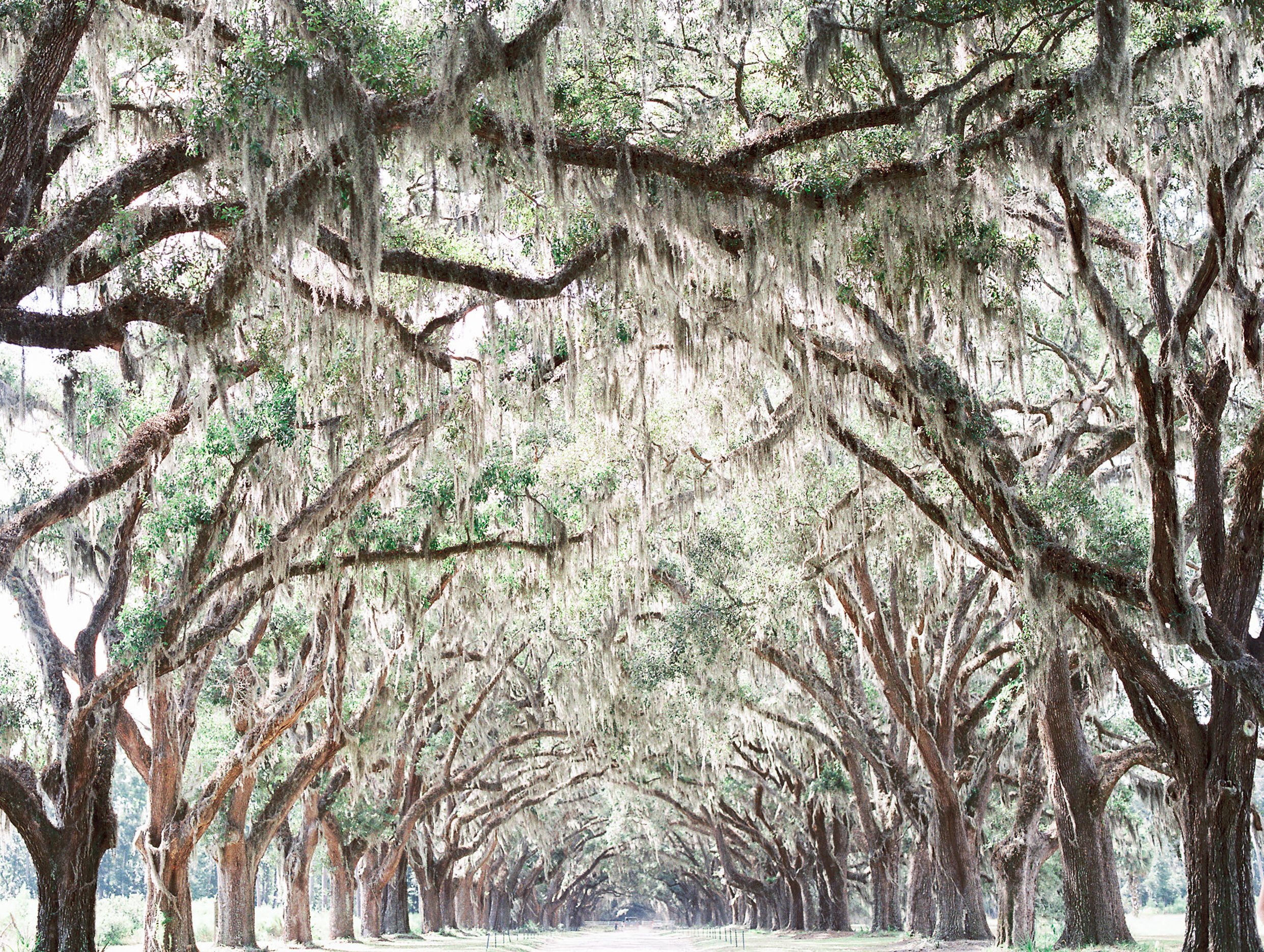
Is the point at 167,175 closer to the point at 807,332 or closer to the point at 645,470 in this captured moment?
the point at 807,332

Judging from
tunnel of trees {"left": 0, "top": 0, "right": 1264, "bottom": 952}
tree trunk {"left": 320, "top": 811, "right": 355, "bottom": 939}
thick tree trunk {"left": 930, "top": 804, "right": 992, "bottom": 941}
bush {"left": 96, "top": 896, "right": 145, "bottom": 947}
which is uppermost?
tunnel of trees {"left": 0, "top": 0, "right": 1264, "bottom": 952}

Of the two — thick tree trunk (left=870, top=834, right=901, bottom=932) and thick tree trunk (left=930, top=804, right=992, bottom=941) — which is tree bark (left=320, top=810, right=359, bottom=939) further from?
thick tree trunk (left=930, top=804, right=992, bottom=941)

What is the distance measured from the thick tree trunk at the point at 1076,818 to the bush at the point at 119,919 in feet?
72.6

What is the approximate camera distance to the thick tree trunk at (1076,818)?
1091cm

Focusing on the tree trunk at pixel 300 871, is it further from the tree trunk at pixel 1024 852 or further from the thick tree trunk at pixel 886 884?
the tree trunk at pixel 1024 852

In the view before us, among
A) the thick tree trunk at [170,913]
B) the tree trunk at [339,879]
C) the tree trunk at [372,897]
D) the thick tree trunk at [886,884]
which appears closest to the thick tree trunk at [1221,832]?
the thick tree trunk at [170,913]

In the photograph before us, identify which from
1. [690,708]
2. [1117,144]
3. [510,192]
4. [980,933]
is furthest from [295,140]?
[980,933]

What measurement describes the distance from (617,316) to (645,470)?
3586 millimetres

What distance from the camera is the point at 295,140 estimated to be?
6.88 m

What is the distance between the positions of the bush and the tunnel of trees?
1791cm

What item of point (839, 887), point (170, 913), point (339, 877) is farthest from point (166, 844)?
point (839, 887)

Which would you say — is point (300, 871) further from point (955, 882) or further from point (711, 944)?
point (711, 944)

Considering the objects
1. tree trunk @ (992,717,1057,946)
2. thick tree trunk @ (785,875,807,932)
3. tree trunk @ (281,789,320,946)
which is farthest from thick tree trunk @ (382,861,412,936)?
tree trunk @ (992,717,1057,946)

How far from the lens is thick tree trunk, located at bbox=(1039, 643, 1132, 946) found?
1091 cm
